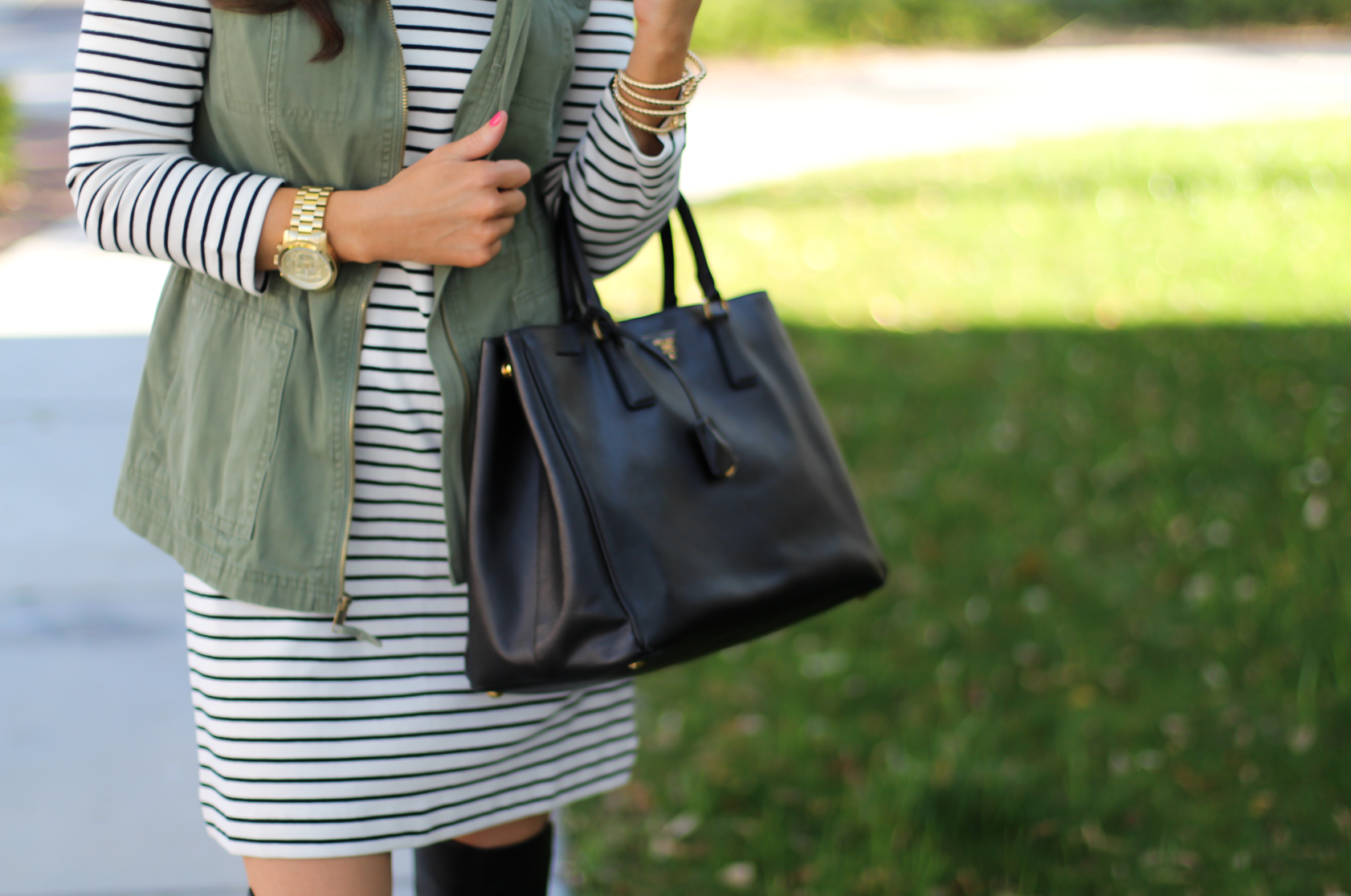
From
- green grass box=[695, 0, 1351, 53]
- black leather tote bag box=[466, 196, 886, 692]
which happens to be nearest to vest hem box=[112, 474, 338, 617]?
black leather tote bag box=[466, 196, 886, 692]

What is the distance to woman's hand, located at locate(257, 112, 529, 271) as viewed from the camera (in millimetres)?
1304

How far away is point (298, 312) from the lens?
1.36 metres

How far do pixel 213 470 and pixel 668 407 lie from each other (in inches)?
20.7

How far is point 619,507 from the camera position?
53.2 inches

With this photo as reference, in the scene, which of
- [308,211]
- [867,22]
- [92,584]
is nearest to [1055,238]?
[92,584]

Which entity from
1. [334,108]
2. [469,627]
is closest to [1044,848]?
[469,627]

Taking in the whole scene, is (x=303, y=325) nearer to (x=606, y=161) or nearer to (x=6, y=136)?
(x=606, y=161)

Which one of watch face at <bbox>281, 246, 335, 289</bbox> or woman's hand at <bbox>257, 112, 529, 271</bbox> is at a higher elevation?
woman's hand at <bbox>257, 112, 529, 271</bbox>

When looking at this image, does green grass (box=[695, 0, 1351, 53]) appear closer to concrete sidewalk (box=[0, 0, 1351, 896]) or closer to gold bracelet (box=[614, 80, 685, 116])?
concrete sidewalk (box=[0, 0, 1351, 896])

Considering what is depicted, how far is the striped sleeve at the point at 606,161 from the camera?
1.44 metres

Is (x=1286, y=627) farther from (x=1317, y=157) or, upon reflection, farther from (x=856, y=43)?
(x=856, y=43)

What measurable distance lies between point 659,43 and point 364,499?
0.62 m

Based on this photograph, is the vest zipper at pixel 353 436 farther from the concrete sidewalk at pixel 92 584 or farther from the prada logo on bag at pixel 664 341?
the concrete sidewalk at pixel 92 584

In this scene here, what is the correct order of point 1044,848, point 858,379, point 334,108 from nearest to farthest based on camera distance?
point 334,108, point 1044,848, point 858,379
